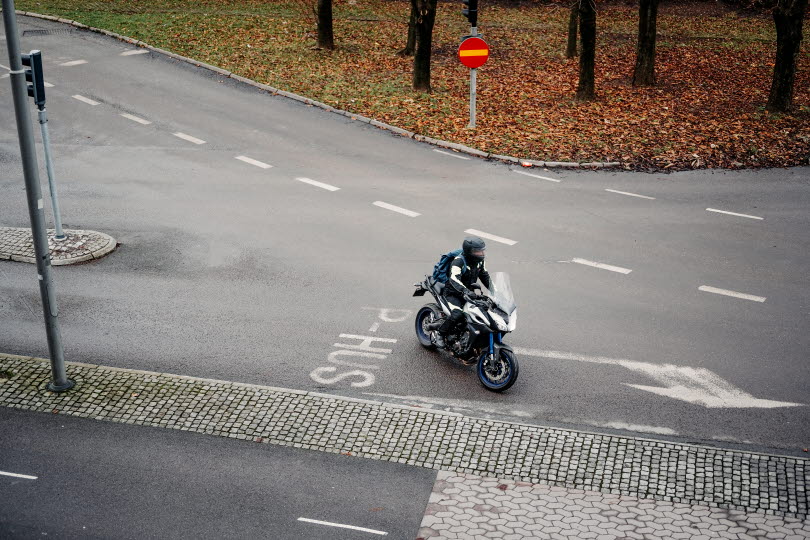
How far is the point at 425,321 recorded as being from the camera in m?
10.1

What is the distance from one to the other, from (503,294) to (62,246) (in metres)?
7.51

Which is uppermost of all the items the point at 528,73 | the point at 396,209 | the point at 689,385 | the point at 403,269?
the point at 528,73

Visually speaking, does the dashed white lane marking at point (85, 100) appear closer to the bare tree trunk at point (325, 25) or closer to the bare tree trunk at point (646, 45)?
the bare tree trunk at point (325, 25)

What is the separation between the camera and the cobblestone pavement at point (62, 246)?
40.4ft

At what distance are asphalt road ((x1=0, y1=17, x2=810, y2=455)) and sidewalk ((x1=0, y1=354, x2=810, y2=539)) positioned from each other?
41 centimetres

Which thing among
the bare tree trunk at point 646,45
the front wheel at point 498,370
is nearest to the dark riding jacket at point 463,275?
the front wheel at point 498,370

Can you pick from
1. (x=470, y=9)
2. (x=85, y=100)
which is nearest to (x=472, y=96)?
(x=470, y=9)

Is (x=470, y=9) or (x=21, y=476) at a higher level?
(x=470, y=9)

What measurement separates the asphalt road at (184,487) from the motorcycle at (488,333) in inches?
69.3

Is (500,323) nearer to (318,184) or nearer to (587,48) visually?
(318,184)

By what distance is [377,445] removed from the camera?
8047mm

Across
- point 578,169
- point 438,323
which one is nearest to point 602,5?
point 578,169

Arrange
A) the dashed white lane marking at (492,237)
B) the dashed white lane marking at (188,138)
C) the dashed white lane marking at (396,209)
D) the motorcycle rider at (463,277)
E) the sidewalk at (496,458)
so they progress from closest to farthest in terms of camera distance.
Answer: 1. the sidewalk at (496,458)
2. the motorcycle rider at (463,277)
3. the dashed white lane marking at (492,237)
4. the dashed white lane marking at (396,209)
5. the dashed white lane marking at (188,138)

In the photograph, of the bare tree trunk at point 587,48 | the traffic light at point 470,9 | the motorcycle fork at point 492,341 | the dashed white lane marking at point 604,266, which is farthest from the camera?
the bare tree trunk at point 587,48
